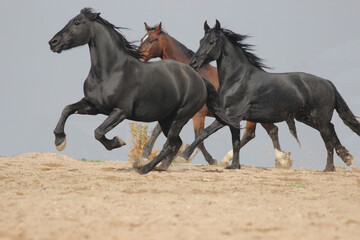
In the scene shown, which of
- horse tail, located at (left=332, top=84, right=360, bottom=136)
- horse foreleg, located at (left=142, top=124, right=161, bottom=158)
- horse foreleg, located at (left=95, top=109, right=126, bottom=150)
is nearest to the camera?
horse foreleg, located at (left=95, top=109, right=126, bottom=150)

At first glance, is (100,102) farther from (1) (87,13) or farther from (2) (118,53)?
(1) (87,13)

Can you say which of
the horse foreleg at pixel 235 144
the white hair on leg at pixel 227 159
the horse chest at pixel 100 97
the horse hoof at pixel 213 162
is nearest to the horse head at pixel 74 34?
the horse chest at pixel 100 97

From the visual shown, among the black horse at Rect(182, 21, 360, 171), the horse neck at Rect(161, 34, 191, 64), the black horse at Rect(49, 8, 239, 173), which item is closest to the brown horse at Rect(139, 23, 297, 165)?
the horse neck at Rect(161, 34, 191, 64)

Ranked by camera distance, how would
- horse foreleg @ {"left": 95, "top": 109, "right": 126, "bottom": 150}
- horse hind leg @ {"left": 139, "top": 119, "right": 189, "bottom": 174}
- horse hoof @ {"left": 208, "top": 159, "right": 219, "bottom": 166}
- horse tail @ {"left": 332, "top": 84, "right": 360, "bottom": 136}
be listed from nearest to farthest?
horse foreleg @ {"left": 95, "top": 109, "right": 126, "bottom": 150} < horse hind leg @ {"left": 139, "top": 119, "right": 189, "bottom": 174} < horse tail @ {"left": 332, "top": 84, "right": 360, "bottom": 136} < horse hoof @ {"left": 208, "top": 159, "right": 219, "bottom": 166}

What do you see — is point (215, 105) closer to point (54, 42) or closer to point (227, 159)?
point (227, 159)

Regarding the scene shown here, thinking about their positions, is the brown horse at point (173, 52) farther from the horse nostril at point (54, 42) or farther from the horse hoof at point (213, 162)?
the horse nostril at point (54, 42)

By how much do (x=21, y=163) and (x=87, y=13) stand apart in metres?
3.08

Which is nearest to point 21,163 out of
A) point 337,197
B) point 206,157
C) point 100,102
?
point 100,102

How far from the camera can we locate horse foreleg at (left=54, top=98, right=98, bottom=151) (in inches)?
253

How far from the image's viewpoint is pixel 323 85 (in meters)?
8.25

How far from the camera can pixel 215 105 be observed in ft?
24.1

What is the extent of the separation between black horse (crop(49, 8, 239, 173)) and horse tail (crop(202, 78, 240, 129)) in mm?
574

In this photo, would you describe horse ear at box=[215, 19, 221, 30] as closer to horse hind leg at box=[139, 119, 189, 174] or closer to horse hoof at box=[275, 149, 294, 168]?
horse hind leg at box=[139, 119, 189, 174]

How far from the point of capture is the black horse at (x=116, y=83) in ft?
20.7
